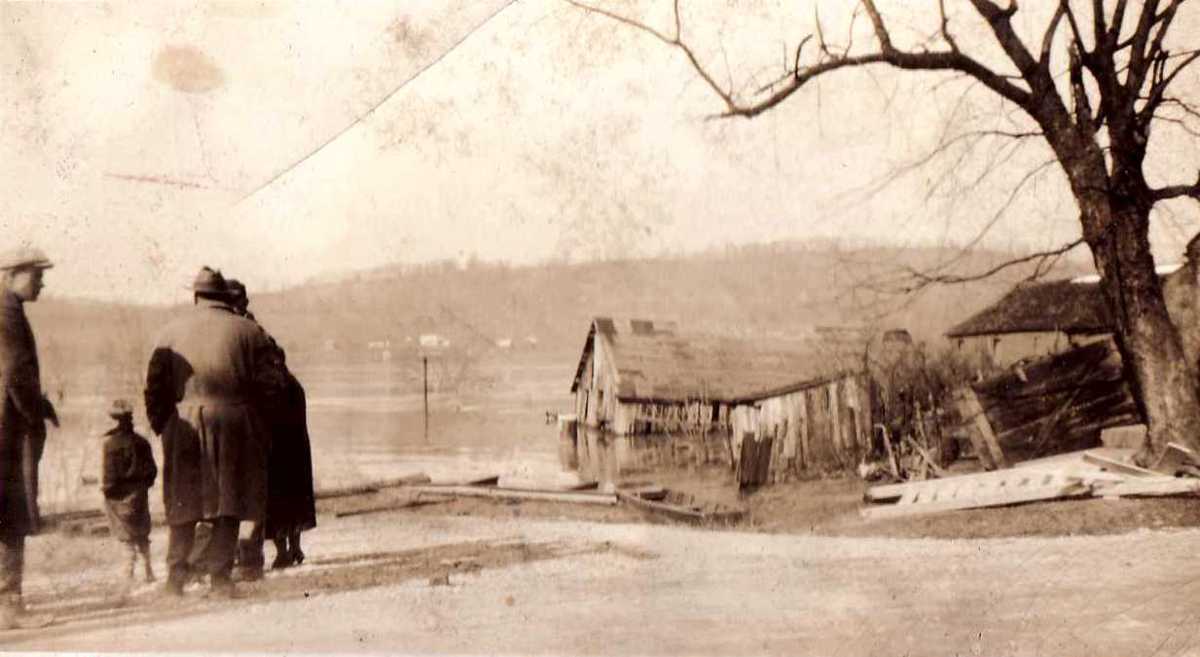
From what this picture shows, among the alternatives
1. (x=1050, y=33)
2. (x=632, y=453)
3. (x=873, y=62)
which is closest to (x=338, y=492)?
(x=632, y=453)

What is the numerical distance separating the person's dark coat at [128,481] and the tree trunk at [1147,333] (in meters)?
4.34

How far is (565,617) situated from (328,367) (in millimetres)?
1581

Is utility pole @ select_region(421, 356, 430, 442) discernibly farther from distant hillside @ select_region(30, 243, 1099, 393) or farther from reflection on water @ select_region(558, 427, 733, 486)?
reflection on water @ select_region(558, 427, 733, 486)

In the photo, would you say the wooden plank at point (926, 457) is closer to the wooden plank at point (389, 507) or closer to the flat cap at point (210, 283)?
the wooden plank at point (389, 507)

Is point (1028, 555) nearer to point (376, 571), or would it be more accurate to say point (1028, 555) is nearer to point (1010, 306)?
point (1010, 306)

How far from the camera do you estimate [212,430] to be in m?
5.07

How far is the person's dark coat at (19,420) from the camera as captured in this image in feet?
17.4

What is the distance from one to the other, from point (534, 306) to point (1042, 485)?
239 centimetres

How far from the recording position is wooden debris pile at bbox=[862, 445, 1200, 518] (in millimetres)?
5016

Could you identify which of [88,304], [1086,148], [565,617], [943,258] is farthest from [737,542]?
[88,304]

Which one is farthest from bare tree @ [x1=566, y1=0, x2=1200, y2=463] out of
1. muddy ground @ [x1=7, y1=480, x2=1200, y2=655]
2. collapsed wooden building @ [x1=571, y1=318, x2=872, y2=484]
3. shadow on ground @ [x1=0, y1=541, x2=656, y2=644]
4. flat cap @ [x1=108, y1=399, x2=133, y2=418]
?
flat cap @ [x1=108, y1=399, x2=133, y2=418]

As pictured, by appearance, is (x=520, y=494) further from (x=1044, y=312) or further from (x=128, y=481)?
(x=1044, y=312)

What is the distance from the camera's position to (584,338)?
5.31 meters

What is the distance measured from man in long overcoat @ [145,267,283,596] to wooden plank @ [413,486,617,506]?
79 cm
